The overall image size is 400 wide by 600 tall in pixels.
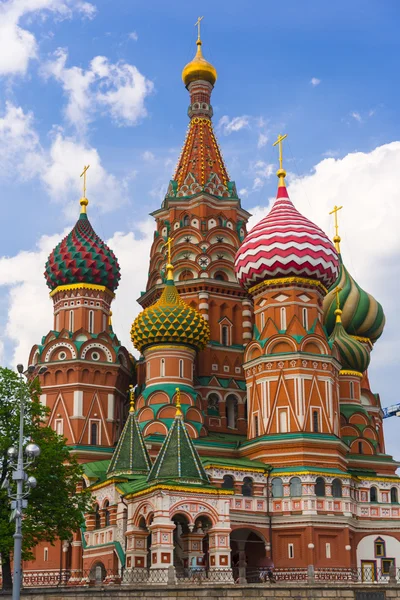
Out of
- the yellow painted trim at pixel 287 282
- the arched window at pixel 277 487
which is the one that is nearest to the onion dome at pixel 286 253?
the yellow painted trim at pixel 287 282

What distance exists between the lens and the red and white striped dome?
126 feet

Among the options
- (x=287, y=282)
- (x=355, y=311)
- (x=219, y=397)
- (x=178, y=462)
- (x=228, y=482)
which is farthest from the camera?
(x=355, y=311)

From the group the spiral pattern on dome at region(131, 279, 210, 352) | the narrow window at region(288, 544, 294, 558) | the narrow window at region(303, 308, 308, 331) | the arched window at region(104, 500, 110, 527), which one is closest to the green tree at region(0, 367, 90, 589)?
the arched window at region(104, 500, 110, 527)

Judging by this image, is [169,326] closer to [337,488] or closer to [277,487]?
[277,487]

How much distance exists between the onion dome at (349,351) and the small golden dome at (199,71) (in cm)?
1440

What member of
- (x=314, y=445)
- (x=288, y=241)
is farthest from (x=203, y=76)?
(x=314, y=445)

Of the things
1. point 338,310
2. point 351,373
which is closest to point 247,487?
point 351,373

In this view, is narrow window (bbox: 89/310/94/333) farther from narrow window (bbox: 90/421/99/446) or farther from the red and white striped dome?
the red and white striped dome

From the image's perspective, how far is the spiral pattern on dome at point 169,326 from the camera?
38.4 metres

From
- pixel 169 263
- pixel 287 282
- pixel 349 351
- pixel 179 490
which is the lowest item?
pixel 179 490

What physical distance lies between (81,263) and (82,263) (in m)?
0.04

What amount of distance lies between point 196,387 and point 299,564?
30.5 ft

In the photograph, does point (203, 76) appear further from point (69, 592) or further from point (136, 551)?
point (69, 592)

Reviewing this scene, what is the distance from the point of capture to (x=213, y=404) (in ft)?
135
